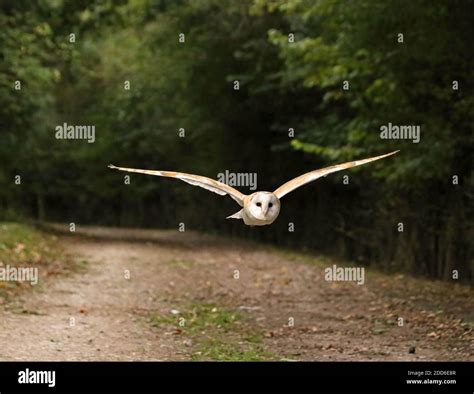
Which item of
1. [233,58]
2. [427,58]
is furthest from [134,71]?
[427,58]

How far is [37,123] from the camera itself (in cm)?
2972

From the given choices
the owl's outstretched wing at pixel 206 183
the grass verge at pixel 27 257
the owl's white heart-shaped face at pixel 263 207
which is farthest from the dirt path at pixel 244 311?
the owl's white heart-shaped face at pixel 263 207

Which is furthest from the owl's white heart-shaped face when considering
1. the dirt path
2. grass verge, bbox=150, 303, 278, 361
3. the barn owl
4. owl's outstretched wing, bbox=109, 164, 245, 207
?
the dirt path

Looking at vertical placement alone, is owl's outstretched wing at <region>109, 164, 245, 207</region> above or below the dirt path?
above

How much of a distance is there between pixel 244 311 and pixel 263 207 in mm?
8766

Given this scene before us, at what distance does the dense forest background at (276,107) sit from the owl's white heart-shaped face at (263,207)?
9.66 metres

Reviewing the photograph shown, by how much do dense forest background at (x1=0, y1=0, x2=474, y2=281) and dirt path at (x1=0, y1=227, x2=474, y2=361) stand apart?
1846 mm

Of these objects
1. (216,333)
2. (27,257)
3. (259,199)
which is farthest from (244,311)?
(259,199)

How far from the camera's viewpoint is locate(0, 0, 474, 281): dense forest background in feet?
51.8

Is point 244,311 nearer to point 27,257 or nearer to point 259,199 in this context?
point 27,257

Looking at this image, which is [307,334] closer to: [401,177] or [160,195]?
[401,177]

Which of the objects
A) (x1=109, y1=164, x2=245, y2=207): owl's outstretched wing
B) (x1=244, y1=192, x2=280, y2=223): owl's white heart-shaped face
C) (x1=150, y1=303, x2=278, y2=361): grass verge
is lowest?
(x1=150, y1=303, x2=278, y2=361): grass verge

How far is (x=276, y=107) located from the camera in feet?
84.9

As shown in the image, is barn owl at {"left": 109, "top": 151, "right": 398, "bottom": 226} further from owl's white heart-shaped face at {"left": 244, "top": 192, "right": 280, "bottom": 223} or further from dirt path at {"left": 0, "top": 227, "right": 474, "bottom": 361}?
dirt path at {"left": 0, "top": 227, "right": 474, "bottom": 361}
